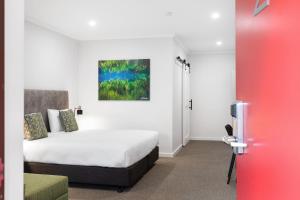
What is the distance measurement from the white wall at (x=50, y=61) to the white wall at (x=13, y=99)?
402 cm

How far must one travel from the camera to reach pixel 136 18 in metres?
5.09

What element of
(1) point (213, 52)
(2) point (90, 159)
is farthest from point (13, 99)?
(1) point (213, 52)

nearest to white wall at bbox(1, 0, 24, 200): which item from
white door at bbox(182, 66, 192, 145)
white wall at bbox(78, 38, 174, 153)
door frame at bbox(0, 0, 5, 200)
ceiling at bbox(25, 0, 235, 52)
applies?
door frame at bbox(0, 0, 5, 200)

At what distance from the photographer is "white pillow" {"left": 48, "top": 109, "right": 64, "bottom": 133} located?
538cm

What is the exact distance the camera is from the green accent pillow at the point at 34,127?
4.46m

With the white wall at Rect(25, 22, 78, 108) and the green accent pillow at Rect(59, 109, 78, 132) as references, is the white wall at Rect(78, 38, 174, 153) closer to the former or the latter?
the white wall at Rect(25, 22, 78, 108)

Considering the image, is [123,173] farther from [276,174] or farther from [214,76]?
[214,76]

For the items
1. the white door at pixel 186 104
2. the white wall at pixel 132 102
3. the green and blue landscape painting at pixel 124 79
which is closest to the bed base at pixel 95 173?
the white wall at pixel 132 102

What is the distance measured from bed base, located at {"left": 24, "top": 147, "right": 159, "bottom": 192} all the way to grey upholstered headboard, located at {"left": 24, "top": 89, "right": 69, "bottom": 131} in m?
1.11

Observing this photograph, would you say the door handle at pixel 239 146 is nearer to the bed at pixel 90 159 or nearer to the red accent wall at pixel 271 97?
the red accent wall at pixel 271 97

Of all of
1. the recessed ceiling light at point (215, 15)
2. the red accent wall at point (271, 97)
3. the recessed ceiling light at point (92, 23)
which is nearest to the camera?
the red accent wall at point (271, 97)

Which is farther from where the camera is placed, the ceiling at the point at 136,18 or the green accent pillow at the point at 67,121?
the green accent pillow at the point at 67,121

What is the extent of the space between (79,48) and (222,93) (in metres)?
4.21

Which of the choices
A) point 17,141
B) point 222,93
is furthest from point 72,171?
point 222,93
